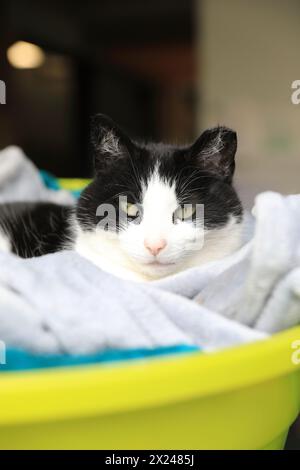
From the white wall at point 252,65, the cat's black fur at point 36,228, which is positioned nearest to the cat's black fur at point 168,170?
the cat's black fur at point 36,228

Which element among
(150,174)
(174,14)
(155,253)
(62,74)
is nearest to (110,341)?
(155,253)

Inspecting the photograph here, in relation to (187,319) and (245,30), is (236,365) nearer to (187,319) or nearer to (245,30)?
(187,319)

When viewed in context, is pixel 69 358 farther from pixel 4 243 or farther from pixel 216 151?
pixel 4 243

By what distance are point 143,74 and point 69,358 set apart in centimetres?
522

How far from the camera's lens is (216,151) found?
759mm

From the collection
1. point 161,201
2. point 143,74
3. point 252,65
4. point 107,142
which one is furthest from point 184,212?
point 143,74

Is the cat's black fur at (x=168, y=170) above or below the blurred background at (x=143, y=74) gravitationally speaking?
below

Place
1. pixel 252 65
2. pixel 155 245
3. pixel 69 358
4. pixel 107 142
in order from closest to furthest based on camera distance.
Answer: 1. pixel 69 358
2. pixel 155 245
3. pixel 107 142
4. pixel 252 65

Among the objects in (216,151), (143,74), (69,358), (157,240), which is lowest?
(69,358)

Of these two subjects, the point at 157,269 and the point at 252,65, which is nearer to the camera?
the point at 157,269

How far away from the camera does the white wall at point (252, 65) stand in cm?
271

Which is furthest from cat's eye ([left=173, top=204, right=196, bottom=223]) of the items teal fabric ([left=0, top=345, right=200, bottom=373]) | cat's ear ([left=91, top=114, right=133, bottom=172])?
teal fabric ([left=0, top=345, right=200, bottom=373])

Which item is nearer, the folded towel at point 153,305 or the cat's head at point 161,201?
the folded towel at point 153,305

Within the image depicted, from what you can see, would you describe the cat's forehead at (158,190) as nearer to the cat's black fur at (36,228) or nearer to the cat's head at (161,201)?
the cat's head at (161,201)
